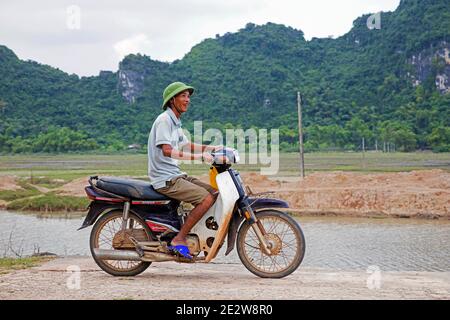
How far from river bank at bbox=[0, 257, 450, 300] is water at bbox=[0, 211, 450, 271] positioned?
362cm

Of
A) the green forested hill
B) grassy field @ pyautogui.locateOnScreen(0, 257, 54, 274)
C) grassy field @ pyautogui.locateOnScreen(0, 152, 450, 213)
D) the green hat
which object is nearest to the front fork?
the green hat

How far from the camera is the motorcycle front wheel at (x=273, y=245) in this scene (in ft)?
17.7

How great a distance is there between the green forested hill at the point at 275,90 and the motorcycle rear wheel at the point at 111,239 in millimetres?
45291

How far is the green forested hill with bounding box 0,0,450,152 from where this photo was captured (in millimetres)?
54312

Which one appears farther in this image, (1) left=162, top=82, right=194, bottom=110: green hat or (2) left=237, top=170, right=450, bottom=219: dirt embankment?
(2) left=237, top=170, right=450, bottom=219: dirt embankment

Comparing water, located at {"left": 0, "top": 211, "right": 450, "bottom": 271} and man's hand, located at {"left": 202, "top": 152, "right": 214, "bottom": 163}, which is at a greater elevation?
man's hand, located at {"left": 202, "top": 152, "right": 214, "bottom": 163}

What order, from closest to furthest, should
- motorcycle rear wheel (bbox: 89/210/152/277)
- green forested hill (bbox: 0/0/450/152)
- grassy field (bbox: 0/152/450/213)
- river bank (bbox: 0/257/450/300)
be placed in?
1. river bank (bbox: 0/257/450/300)
2. motorcycle rear wheel (bbox: 89/210/152/277)
3. grassy field (bbox: 0/152/450/213)
4. green forested hill (bbox: 0/0/450/152)

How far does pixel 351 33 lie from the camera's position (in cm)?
8106

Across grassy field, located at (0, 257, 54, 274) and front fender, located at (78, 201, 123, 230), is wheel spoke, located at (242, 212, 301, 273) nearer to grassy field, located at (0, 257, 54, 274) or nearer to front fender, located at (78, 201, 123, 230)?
front fender, located at (78, 201, 123, 230)

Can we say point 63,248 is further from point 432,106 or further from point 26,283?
point 432,106

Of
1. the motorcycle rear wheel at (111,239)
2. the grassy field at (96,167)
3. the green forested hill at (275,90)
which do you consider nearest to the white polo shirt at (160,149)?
the motorcycle rear wheel at (111,239)

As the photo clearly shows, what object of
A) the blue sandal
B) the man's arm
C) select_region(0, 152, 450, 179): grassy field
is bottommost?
select_region(0, 152, 450, 179): grassy field

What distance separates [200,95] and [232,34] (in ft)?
58.7
